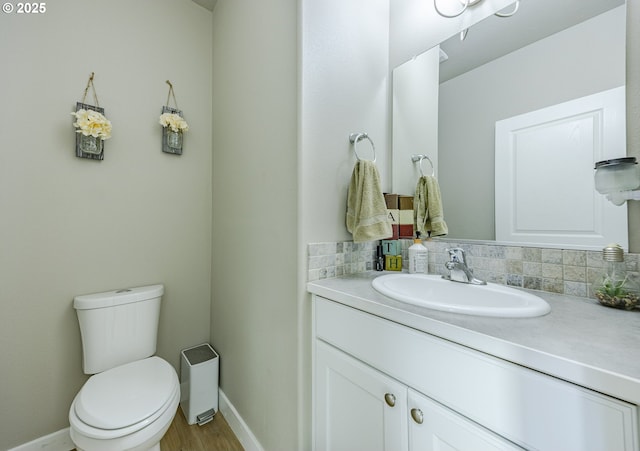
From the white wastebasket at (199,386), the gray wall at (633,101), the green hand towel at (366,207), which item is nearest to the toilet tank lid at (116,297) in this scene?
the white wastebasket at (199,386)

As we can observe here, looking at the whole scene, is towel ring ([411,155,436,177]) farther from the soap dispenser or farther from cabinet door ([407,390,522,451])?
cabinet door ([407,390,522,451])

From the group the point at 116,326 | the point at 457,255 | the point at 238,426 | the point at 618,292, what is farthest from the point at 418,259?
the point at 116,326

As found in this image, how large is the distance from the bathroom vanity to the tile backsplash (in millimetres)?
73

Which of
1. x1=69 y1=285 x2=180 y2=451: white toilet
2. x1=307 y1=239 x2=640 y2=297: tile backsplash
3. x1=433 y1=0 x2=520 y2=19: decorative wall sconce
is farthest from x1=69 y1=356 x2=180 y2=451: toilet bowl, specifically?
x1=433 y1=0 x2=520 y2=19: decorative wall sconce

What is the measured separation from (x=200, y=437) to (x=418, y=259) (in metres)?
1.47

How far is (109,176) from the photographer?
4.56ft

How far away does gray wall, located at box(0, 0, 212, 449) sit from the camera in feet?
3.85

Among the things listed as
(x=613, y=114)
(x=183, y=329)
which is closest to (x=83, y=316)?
(x=183, y=329)

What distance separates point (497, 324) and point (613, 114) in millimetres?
749

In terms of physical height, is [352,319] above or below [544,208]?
below

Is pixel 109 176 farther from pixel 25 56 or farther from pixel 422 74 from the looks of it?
pixel 422 74

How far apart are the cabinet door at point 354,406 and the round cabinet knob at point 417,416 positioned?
0.09 ft

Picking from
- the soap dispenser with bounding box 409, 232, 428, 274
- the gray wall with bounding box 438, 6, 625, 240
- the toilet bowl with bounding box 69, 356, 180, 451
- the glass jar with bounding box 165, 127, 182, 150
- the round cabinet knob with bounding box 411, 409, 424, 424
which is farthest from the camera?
the glass jar with bounding box 165, 127, 182, 150

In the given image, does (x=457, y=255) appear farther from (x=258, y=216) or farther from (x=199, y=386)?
(x=199, y=386)
